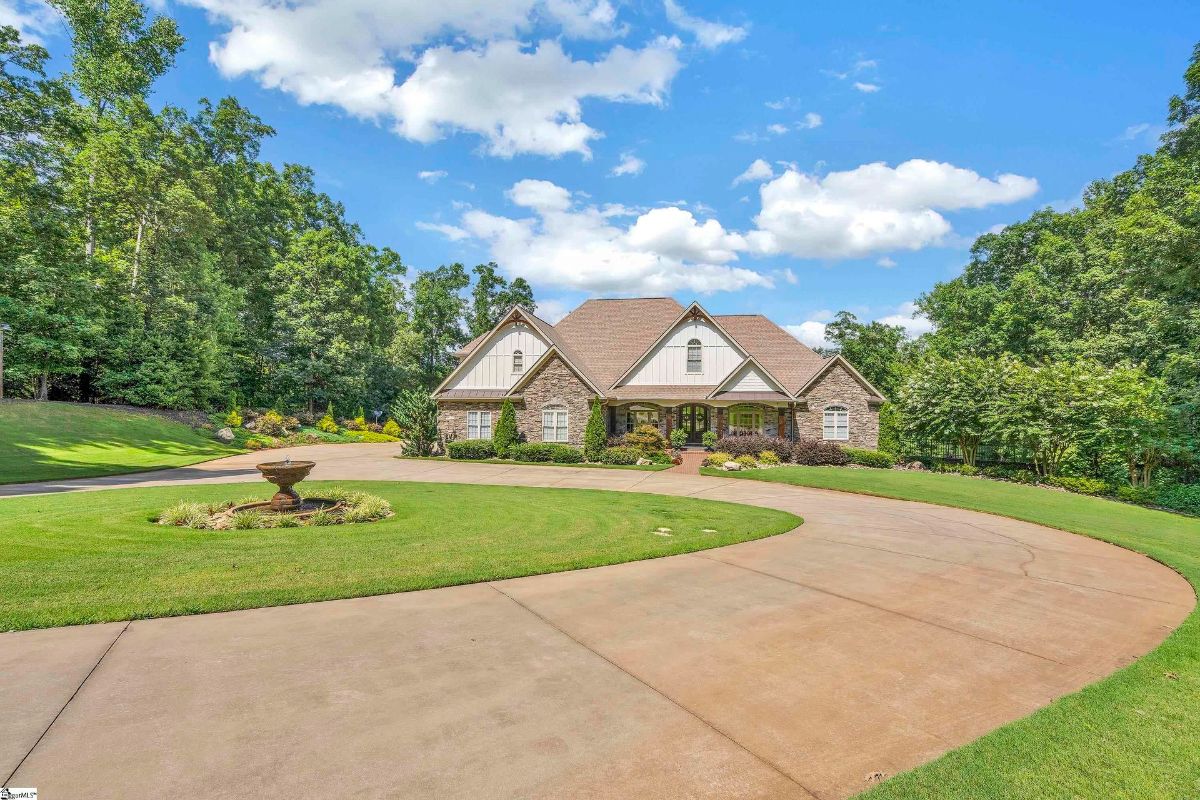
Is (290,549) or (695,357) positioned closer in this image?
(290,549)

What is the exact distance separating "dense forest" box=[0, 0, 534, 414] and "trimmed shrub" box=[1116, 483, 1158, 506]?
1612 inches

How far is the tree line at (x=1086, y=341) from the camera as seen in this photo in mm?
17781

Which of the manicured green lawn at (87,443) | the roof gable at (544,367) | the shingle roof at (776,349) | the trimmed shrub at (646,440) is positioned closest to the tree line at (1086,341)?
the shingle roof at (776,349)

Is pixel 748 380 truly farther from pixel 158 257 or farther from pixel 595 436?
pixel 158 257

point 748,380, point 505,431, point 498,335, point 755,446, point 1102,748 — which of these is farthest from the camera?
point 498,335

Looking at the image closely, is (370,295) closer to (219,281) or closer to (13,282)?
(219,281)

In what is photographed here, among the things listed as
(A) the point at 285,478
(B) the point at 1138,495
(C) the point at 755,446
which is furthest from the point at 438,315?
(B) the point at 1138,495

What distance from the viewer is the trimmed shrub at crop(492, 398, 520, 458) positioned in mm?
25587

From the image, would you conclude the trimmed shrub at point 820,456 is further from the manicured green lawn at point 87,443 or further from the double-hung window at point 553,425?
the manicured green lawn at point 87,443

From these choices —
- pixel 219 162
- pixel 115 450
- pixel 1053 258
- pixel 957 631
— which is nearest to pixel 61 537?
pixel 957 631

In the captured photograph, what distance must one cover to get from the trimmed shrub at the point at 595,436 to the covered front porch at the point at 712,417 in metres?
2.71

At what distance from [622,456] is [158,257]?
102 ft

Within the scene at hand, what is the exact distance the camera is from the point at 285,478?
34.0ft

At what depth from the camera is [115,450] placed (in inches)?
857
